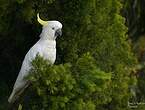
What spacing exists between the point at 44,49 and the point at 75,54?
48cm

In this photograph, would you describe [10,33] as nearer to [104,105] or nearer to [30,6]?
[30,6]

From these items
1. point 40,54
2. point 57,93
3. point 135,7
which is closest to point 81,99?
point 57,93

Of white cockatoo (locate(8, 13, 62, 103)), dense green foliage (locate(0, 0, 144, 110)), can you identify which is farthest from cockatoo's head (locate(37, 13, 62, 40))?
dense green foliage (locate(0, 0, 144, 110))

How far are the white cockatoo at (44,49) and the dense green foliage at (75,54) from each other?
0.07 meters

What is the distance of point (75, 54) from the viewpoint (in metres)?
4.02

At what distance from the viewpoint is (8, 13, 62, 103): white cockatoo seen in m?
3.59

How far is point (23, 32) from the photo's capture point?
4016 millimetres

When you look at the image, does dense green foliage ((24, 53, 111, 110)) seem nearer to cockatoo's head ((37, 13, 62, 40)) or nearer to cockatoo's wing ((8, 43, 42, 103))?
cockatoo's wing ((8, 43, 42, 103))

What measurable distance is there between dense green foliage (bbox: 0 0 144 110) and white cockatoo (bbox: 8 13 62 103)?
7cm

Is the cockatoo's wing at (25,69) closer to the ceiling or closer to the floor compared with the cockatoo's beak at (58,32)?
closer to the floor

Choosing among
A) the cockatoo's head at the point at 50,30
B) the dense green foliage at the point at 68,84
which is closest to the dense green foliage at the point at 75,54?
the dense green foliage at the point at 68,84

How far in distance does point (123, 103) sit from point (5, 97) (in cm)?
97

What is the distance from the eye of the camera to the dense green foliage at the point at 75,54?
11.8 ft

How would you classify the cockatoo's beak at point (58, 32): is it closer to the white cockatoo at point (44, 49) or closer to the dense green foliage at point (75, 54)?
the white cockatoo at point (44, 49)
